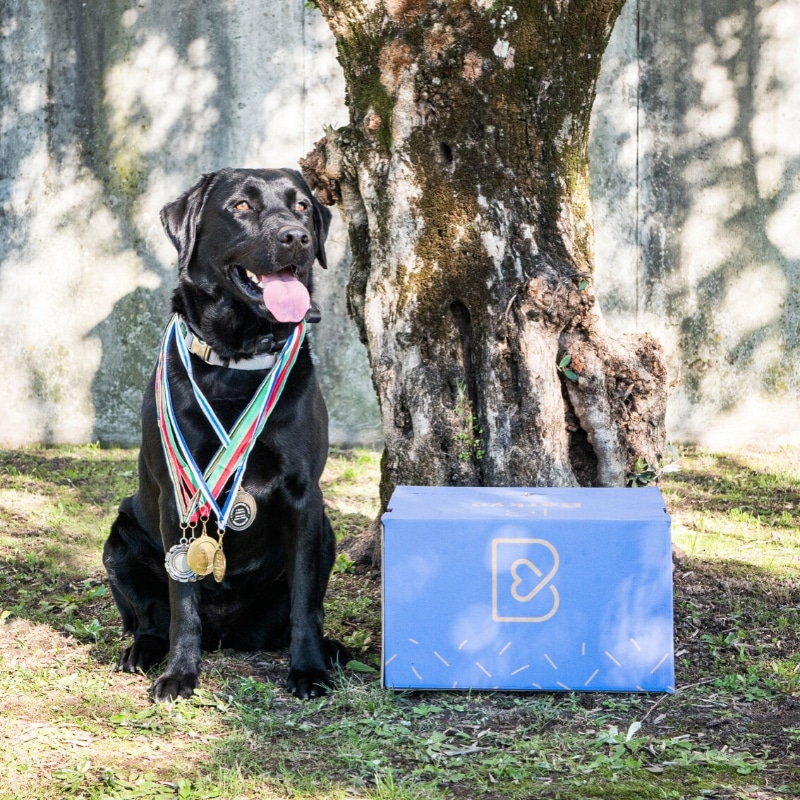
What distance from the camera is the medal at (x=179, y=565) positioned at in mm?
3424

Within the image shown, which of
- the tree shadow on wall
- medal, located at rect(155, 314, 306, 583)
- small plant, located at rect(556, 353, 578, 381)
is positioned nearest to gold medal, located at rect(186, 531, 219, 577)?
medal, located at rect(155, 314, 306, 583)

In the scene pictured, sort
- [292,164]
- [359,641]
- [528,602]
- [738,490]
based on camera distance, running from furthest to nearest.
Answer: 1. [292,164]
2. [738,490]
3. [359,641]
4. [528,602]

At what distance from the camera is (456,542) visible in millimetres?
3252

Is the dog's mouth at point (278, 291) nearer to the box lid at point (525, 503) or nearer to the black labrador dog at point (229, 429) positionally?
the black labrador dog at point (229, 429)

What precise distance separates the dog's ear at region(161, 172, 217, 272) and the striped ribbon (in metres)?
0.38

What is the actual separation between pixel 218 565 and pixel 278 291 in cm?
91

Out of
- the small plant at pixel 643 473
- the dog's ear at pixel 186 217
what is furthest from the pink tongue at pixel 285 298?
the small plant at pixel 643 473

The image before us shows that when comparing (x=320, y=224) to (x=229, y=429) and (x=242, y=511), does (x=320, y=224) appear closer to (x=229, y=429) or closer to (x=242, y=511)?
(x=229, y=429)

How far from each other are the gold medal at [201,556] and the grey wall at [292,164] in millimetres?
4550

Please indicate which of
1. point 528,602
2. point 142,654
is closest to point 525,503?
point 528,602

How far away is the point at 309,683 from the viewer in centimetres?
337

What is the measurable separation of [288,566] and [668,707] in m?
1.28

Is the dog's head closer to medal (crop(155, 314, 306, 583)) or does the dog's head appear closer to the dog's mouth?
the dog's mouth

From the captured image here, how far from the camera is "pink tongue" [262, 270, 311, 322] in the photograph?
11.4 feet
